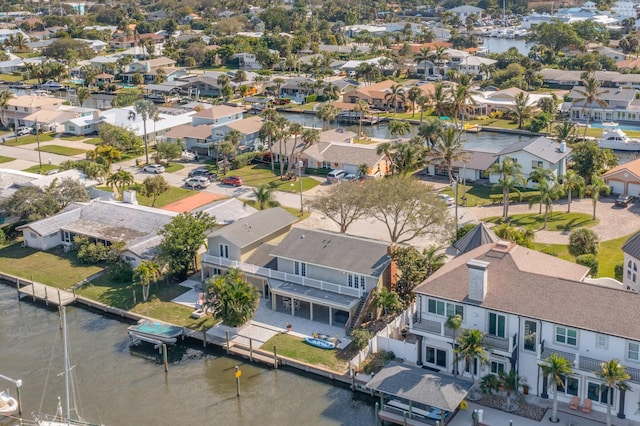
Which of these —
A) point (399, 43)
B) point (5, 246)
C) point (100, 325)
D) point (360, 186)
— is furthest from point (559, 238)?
point (399, 43)

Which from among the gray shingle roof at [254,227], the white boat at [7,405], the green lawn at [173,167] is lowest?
the white boat at [7,405]

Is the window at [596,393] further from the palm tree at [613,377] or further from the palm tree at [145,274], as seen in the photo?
the palm tree at [145,274]

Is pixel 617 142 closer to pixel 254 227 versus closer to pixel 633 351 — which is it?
pixel 254 227

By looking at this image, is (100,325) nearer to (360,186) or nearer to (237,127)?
(360,186)

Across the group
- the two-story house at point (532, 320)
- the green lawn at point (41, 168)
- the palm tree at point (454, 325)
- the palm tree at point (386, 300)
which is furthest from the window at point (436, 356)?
the green lawn at point (41, 168)

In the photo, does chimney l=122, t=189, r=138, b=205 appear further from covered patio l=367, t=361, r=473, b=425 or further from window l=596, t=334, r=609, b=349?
window l=596, t=334, r=609, b=349

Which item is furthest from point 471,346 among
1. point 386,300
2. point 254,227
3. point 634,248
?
point 254,227

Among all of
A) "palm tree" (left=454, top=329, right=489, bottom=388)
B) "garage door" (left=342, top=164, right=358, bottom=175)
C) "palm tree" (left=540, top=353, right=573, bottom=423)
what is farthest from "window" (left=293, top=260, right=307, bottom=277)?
"garage door" (left=342, top=164, right=358, bottom=175)
